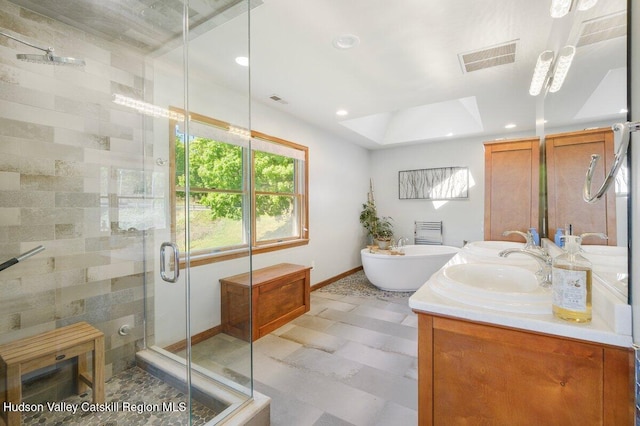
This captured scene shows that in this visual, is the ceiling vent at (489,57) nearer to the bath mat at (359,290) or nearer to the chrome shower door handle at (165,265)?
the chrome shower door handle at (165,265)

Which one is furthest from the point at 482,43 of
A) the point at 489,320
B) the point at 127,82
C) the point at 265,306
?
the point at 265,306

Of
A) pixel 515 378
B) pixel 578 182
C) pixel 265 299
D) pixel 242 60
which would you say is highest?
pixel 242 60

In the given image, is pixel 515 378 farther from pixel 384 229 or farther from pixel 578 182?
pixel 384 229

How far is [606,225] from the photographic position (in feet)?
3.46

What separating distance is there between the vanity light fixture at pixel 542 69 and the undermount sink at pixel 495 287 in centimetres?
146

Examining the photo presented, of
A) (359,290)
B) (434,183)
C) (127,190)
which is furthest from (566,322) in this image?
(434,183)

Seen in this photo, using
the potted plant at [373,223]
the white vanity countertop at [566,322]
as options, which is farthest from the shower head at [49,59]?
the potted plant at [373,223]

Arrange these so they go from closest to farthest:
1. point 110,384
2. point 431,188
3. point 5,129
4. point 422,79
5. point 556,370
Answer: point 556,370
point 5,129
point 110,384
point 422,79
point 431,188

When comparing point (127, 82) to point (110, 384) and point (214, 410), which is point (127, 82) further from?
point (214, 410)

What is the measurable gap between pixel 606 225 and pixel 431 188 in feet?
14.7

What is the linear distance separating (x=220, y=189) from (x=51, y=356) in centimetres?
160

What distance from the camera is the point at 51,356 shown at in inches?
63.8

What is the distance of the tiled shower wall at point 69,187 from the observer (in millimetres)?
1632

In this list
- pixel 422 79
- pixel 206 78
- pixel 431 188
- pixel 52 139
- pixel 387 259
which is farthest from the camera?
pixel 431 188
